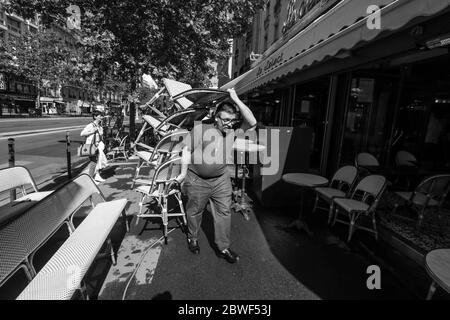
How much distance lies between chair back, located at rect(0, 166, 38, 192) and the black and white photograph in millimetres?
28

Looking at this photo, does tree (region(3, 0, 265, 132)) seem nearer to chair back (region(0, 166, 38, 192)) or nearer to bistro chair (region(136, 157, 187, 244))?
chair back (region(0, 166, 38, 192))

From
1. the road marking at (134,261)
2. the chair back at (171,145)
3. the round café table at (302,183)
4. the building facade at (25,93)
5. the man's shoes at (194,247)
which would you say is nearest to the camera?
the road marking at (134,261)

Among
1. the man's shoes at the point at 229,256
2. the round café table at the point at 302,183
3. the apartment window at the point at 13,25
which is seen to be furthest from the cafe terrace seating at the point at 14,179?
the apartment window at the point at 13,25

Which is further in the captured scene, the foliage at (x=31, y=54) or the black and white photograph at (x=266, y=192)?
the foliage at (x=31, y=54)

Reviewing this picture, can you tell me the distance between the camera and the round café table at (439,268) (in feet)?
5.51

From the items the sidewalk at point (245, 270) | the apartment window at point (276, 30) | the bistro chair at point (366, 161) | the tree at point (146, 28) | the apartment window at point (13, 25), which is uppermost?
the apartment window at point (13, 25)

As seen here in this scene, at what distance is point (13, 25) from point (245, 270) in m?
65.1

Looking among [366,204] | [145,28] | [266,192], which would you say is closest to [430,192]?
[366,204]

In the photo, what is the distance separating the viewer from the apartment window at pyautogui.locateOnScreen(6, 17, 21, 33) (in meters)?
44.4

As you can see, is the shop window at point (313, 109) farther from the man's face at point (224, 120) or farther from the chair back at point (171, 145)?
the man's face at point (224, 120)

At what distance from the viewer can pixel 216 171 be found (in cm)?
298

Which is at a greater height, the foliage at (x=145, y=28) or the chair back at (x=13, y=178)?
the foliage at (x=145, y=28)

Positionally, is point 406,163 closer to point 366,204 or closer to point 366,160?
point 366,160

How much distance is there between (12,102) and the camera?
43.1m
